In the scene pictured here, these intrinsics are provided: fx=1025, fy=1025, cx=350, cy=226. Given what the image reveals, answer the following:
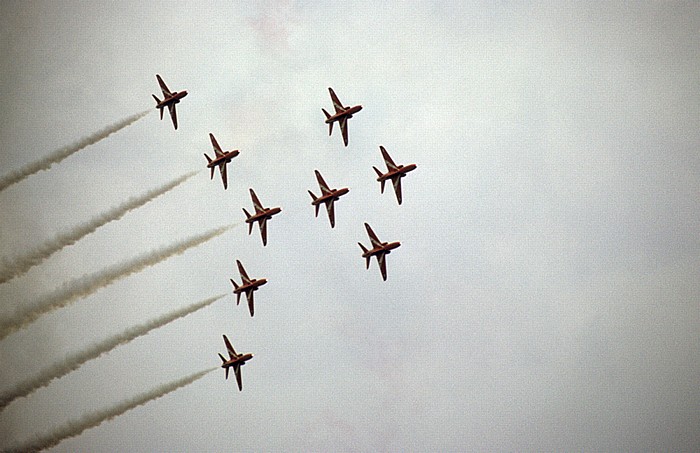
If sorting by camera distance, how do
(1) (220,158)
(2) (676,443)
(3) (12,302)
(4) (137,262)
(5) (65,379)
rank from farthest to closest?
1. (2) (676,443)
2. (5) (65,379)
3. (1) (220,158)
4. (4) (137,262)
5. (3) (12,302)

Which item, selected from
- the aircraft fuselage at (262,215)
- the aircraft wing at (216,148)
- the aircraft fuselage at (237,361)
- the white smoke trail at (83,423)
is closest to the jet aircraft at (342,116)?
the aircraft fuselage at (262,215)

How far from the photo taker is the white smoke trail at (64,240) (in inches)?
3351

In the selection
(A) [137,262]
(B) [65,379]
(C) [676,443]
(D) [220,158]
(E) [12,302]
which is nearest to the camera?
(E) [12,302]

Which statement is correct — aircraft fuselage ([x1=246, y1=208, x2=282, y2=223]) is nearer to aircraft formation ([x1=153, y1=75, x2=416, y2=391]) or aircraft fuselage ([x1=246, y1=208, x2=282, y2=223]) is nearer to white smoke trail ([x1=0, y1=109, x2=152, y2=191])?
aircraft formation ([x1=153, y1=75, x2=416, y2=391])

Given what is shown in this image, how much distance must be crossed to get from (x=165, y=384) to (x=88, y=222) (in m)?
16.0

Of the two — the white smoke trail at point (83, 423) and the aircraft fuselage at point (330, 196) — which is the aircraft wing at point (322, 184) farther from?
the white smoke trail at point (83, 423)

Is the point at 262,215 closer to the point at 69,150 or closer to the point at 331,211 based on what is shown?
the point at 331,211

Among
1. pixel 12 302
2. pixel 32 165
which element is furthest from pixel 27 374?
pixel 32 165

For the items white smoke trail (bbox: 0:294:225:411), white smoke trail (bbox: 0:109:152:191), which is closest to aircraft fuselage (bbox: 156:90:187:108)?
white smoke trail (bbox: 0:109:152:191)

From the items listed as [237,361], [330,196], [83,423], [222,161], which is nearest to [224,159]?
[222,161]

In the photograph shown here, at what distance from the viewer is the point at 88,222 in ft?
297

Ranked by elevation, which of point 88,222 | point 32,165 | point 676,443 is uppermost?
→ point 32,165

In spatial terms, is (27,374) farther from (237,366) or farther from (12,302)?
(237,366)

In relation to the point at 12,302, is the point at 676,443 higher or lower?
lower
